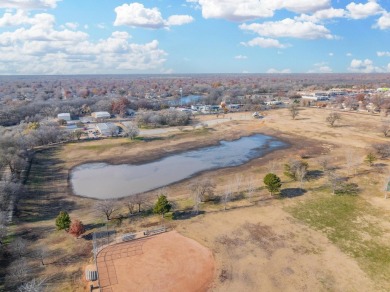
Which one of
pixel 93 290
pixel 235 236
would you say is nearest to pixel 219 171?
pixel 235 236

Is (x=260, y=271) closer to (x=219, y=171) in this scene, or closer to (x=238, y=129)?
(x=219, y=171)

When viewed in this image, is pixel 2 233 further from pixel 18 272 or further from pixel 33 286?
pixel 33 286

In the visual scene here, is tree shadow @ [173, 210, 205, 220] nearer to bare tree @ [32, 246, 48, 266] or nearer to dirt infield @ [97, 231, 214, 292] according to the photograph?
dirt infield @ [97, 231, 214, 292]

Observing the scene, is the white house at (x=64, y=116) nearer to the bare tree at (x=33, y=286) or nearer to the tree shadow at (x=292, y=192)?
the tree shadow at (x=292, y=192)

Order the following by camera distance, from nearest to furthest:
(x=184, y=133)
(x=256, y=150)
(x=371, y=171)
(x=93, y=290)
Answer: (x=93, y=290), (x=371, y=171), (x=256, y=150), (x=184, y=133)

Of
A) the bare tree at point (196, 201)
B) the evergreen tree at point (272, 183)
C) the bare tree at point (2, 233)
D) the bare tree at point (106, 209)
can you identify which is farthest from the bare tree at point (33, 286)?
the evergreen tree at point (272, 183)

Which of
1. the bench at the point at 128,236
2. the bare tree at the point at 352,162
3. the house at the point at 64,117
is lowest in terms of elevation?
the bench at the point at 128,236

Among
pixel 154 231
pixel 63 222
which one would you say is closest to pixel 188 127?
pixel 154 231
